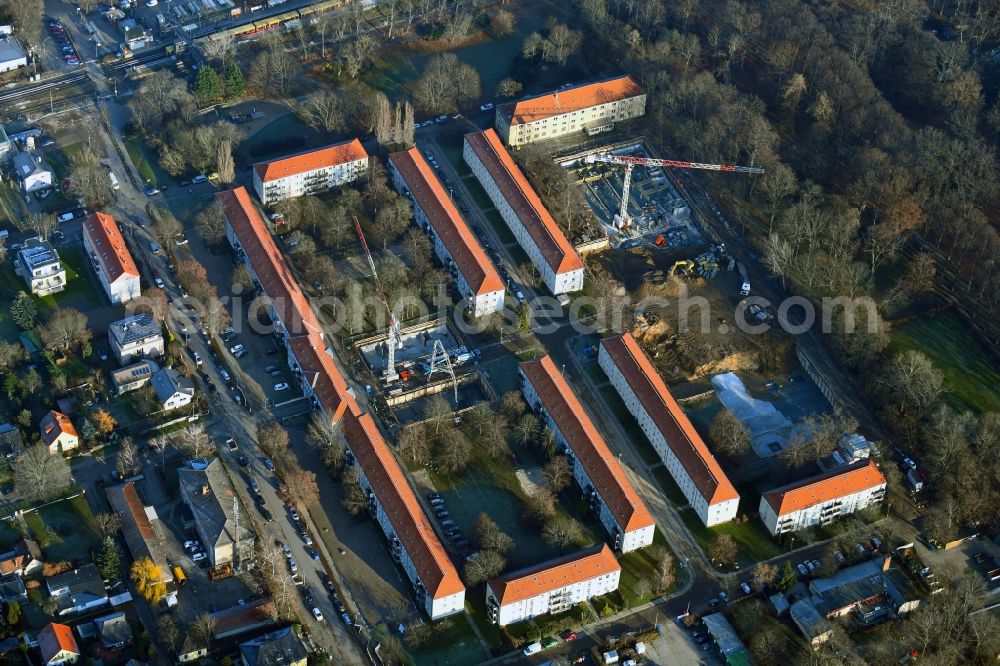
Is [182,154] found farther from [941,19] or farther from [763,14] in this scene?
[941,19]

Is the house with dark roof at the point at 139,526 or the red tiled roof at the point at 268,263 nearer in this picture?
the house with dark roof at the point at 139,526

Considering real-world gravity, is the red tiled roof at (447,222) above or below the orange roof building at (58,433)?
above

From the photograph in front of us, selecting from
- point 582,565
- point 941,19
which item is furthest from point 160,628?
point 941,19

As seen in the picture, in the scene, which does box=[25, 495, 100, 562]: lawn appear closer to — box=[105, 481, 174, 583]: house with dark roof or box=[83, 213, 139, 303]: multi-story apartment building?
box=[105, 481, 174, 583]: house with dark roof

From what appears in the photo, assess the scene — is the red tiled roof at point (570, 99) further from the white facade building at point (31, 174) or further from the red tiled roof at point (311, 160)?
the white facade building at point (31, 174)

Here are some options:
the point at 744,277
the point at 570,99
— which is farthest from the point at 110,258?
the point at 744,277

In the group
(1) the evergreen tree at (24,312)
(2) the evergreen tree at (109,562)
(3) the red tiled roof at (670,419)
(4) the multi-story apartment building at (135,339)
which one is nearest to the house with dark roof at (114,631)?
(2) the evergreen tree at (109,562)
